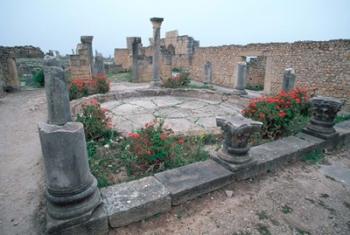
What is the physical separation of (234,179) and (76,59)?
10065 mm

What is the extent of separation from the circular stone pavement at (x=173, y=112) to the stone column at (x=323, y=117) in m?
1.70

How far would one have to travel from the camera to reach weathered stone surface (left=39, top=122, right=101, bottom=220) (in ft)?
5.54

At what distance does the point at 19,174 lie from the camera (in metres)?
3.06

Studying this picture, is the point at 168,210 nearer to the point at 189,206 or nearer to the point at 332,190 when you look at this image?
the point at 189,206

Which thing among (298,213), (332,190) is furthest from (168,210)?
(332,190)

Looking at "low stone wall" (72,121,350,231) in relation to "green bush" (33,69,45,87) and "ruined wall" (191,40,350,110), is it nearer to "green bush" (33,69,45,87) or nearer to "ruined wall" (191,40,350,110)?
"ruined wall" (191,40,350,110)

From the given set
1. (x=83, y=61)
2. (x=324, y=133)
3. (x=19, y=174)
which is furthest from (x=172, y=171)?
(x=83, y=61)

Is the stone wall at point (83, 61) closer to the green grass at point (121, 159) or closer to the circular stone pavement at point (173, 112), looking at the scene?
the circular stone pavement at point (173, 112)

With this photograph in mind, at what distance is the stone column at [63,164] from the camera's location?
1693 mm

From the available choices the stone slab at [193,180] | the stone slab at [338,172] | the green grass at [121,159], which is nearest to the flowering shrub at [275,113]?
the stone slab at [338,172]

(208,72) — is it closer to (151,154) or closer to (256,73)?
(256,73)

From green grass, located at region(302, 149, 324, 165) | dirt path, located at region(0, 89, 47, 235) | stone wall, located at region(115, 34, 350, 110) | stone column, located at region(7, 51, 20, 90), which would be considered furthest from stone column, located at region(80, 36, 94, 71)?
green grass, located at region(302, 149, 324, 165)

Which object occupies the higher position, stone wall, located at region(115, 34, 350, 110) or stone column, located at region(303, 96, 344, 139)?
stone wall, located at region(115, 34, 350, 110)

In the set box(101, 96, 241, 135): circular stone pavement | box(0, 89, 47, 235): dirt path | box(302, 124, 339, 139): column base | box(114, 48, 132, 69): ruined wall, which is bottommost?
box(0, 89, 47, 235): dirt path
